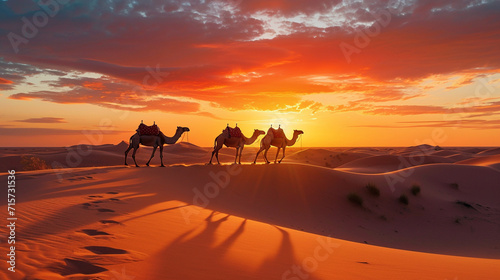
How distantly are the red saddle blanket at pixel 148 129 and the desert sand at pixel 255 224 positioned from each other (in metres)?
2.46

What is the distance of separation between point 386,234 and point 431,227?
3.00 meters

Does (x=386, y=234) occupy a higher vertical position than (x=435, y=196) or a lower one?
lower

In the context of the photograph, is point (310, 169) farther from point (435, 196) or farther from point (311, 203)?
point (435, 196)

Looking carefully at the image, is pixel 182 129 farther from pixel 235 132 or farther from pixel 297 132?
pixel 297 132

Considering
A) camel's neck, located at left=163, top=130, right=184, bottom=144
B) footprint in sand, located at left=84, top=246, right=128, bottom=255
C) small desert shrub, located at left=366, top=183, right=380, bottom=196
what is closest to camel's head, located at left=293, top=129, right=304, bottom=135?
small desert shrub, located at left=366, top=183, right=380, bottom=196

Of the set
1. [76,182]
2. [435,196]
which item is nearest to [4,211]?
[76,182]

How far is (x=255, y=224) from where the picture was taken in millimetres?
9812

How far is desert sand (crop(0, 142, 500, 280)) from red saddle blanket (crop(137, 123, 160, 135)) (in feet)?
8.08

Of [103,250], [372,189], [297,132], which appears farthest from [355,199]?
[103,250]

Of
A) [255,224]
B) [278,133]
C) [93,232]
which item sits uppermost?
[278,133]

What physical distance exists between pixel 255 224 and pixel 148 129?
41.3 feet

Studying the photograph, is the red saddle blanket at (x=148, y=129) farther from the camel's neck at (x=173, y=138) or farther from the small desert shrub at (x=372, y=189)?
the small desert shrub at (x=372, y=189)

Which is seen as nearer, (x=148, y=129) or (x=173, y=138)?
(x=148, y=129)

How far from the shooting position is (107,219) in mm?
7605
